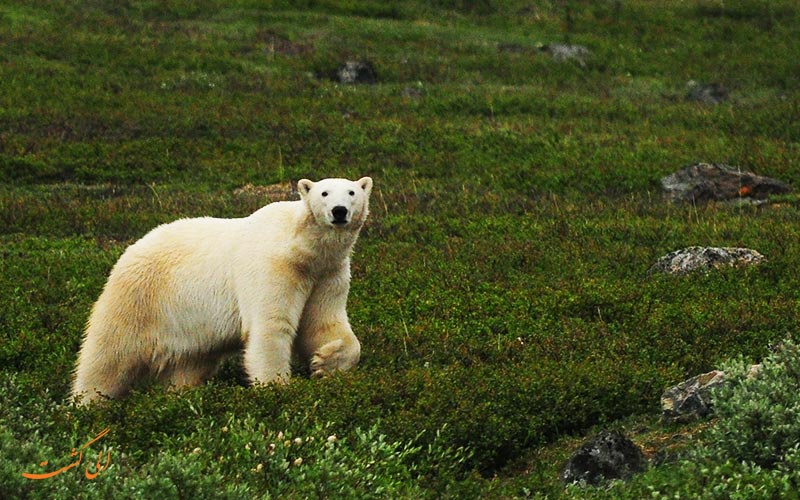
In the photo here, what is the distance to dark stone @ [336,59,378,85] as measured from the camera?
32.8m

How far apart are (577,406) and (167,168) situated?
52.7 feet

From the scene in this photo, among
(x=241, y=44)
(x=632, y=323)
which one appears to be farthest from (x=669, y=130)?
(x=632, y=323)

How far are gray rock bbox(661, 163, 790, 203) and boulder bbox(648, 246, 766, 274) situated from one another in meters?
A: 6.99

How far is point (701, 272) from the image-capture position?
14.9 meters

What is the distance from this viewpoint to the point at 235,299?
32.7ft

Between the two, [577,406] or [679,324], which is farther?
[679,324]

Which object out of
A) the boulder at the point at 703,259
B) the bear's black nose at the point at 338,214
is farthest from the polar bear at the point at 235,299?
Result: the boulder at the point at 703,259

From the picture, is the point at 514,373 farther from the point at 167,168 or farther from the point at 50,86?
the point at 50,86

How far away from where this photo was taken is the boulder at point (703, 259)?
15133mm

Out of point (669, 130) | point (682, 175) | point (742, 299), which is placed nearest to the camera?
point (742, 299)

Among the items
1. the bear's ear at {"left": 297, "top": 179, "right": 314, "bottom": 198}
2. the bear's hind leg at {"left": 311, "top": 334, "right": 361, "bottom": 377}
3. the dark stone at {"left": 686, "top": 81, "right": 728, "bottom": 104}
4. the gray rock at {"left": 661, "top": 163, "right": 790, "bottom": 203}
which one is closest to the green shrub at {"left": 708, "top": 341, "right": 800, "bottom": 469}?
the bear's hind leg at {"left": 311, "top": 334, "right": 361, "bottom": 377}

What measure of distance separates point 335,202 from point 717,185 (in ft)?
49.4

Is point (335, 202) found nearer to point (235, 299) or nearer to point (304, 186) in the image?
point (304, 186)

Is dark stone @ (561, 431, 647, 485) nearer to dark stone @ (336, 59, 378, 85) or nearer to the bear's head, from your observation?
the bear's head
